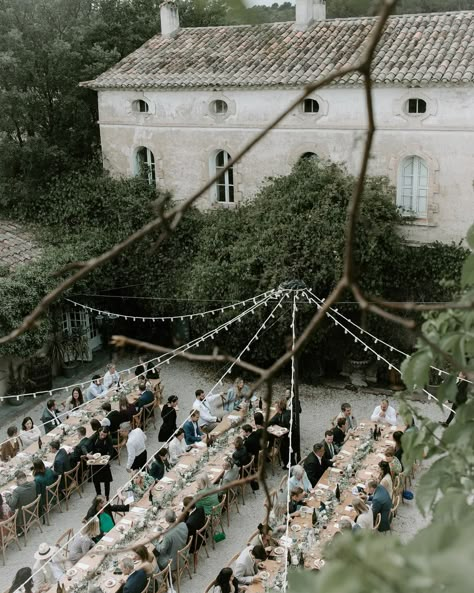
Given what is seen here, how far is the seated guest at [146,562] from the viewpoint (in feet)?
28.9

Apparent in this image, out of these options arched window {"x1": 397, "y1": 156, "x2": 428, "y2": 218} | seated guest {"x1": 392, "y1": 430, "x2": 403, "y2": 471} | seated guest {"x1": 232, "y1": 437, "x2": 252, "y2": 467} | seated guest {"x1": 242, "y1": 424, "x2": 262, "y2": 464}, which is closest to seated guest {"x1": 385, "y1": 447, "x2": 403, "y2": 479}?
seated guest {"x1": 392, "y1": 430, "x2": 403, "y2": 471}

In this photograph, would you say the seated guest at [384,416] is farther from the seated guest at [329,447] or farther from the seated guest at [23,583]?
the seated guest at [23,583]

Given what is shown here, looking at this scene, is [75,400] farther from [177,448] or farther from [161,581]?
[161,581]

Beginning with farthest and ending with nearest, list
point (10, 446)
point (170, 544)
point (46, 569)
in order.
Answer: point (10, 446), point (170, 544), point (46, 569)

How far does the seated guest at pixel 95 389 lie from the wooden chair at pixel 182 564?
15.8 feet

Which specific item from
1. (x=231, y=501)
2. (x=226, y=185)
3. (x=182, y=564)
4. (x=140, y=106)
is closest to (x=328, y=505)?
(x=231, y=501)

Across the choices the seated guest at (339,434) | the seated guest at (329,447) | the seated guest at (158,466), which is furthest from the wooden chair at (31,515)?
the seated guest at (339,434)

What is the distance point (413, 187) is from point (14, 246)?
340 inches

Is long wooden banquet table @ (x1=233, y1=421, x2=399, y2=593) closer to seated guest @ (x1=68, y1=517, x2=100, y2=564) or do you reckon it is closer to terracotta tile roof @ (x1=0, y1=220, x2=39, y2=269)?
seated guest @ (x1=68, y1=517, x2=100, y2=564)

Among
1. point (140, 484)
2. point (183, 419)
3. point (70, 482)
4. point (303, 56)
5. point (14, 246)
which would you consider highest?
point (303, 56)

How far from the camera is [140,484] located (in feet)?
36.0

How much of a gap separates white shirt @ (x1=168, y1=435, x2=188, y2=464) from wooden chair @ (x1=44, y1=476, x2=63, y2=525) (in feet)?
5.85

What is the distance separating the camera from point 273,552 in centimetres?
928

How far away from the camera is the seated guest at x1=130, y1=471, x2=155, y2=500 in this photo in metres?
10.9
